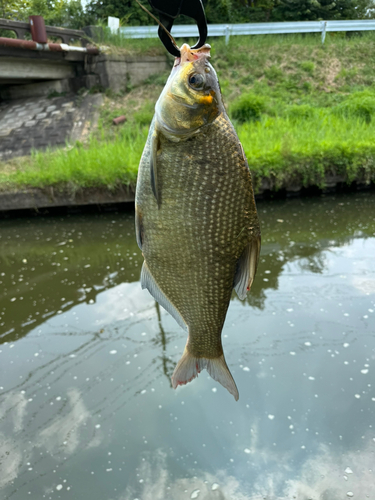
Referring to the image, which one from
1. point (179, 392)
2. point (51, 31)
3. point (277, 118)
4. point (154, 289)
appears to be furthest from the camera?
point (51, 31)

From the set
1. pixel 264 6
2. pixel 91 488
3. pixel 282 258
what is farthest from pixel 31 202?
pixel 264 6

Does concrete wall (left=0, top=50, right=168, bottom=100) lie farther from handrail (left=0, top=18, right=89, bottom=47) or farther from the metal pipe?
handrail (left=0, top=18, right=89, bottom=47)

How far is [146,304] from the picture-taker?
4.59m

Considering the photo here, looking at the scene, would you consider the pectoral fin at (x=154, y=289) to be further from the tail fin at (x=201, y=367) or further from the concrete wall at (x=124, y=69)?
the concrete wall at (x=124, y=69)

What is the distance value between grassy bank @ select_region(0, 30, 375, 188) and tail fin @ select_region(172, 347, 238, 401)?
5.29 m

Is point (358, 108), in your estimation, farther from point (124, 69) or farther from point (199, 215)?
point (199, 215)

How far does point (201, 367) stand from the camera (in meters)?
1.46

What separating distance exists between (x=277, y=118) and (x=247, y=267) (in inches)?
329

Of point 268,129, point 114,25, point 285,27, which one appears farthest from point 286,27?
point 268,129

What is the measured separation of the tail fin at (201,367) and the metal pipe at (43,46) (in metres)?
10.2

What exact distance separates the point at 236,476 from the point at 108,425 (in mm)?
1047

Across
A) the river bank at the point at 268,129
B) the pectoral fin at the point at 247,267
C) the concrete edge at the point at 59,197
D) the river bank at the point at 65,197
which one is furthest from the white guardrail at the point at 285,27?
the pectoral fin at the point at 247,267

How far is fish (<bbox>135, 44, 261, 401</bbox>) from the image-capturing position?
1114mm

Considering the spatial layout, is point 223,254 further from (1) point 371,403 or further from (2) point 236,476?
(1) point 371,403
